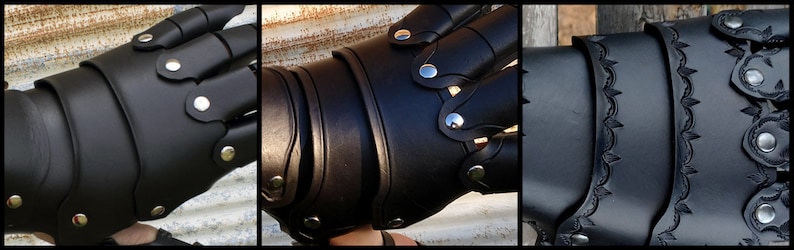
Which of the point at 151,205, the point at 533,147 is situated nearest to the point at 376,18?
the point at 533,147

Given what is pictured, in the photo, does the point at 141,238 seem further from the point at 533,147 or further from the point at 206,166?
the point at 533,147

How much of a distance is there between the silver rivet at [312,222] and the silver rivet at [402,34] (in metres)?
0.23

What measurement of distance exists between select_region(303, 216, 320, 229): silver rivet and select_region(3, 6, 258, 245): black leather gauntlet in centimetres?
10

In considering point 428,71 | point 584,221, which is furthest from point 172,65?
point 584,221

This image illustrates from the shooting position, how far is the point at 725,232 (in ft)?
2.70

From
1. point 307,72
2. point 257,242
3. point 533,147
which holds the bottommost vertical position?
point 257,242

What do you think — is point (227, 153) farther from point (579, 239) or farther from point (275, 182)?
point (579, 239)

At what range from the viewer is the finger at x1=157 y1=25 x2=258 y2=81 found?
856 millimetres

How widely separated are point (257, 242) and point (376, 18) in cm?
31

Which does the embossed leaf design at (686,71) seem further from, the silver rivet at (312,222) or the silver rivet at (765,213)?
the silver rivet at (312,222)

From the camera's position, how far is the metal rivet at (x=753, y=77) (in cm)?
82

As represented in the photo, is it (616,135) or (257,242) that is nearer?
(616,135)

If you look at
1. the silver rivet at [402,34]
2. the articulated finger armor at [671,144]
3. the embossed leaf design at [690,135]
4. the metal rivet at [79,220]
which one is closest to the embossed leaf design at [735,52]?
the articulated finger armor at [671,144]

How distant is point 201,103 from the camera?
0.85 m
